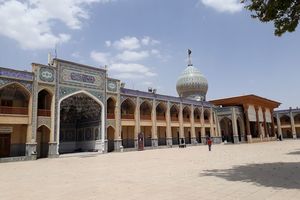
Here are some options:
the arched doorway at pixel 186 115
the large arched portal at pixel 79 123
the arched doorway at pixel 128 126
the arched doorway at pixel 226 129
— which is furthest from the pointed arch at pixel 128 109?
the arched doorway at pixel 226 129

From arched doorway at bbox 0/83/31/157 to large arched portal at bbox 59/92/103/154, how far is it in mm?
4128

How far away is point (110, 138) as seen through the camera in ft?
96.5

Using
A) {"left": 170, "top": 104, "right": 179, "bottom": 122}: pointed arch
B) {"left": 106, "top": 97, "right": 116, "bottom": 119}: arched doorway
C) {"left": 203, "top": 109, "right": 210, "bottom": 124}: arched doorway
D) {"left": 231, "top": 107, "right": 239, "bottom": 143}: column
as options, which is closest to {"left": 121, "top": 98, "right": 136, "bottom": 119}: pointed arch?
{"left": 106, "top": 97, "right": 116, "bottom": 119}: arched doorway

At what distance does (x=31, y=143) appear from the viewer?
21000mm

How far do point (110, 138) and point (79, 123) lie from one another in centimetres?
488

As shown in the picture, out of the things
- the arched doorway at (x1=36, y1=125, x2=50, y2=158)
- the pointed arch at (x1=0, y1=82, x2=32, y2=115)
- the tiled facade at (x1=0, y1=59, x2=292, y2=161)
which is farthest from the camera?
the arched doorway at (x1=36, y1=125, x2=50, y2=158)

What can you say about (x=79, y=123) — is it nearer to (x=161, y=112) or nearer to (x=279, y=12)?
(x=161, y=112)

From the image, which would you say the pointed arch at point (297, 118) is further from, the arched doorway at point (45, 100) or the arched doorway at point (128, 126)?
the arched doorway at point (45, 100)

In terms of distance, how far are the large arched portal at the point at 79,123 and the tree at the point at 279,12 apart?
19.3m

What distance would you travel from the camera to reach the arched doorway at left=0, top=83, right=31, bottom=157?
2066cm

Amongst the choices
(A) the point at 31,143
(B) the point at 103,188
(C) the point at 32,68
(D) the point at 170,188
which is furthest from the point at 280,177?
(C) the point at 32,68

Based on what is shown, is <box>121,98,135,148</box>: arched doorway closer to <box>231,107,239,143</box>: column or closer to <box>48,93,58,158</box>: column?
<box>48,93,58,158</box>: column

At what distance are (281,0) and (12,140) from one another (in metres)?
22.4

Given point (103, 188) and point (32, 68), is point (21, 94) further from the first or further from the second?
point (103, 188)
